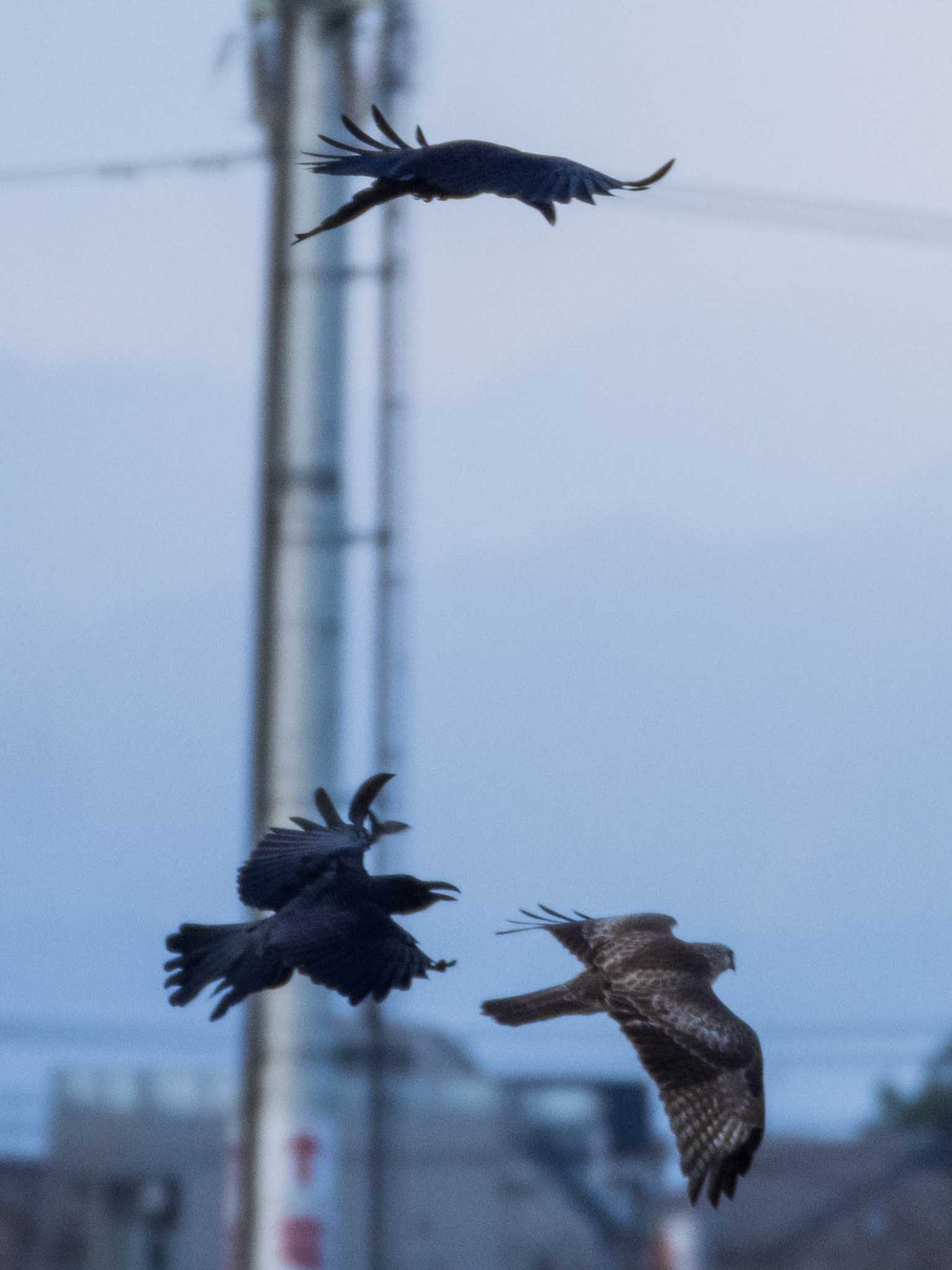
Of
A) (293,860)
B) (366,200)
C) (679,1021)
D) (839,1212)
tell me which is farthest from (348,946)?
(839,1212)

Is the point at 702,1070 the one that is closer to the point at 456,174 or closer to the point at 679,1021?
the point at 679,1021

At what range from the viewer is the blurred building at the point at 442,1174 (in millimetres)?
17859

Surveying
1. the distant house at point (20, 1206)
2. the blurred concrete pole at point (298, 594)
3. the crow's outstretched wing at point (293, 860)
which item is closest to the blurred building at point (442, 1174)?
the distant house at point (20, 1206)

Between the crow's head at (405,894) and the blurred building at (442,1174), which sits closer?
the crow's head at (405,894)

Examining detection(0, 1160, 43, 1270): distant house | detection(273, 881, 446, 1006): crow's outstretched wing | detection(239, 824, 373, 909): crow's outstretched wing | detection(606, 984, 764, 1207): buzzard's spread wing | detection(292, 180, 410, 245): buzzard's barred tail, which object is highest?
detection(0, 1160, 43, 1270): distant house

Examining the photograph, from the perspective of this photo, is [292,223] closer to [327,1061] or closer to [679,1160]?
[327,1061]

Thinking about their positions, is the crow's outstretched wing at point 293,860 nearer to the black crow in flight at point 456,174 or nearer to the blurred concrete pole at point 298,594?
the black crow in flight at point 456,174

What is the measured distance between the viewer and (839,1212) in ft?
66.0

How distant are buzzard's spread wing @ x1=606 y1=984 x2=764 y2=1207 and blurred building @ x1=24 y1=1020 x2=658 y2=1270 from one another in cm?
1435

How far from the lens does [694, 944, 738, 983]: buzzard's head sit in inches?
126

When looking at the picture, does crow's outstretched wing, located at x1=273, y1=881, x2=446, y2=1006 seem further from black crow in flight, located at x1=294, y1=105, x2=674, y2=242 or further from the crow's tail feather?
black crow in flight, located at x1=294, y1=105, x2=674, y2=242

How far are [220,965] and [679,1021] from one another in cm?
63

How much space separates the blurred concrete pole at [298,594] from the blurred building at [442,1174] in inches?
383

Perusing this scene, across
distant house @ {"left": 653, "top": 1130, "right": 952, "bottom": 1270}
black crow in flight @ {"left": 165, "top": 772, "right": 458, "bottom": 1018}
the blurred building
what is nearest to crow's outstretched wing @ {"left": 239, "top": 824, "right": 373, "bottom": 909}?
black crow in flight @ {"left": 165, "top": 772, "right": 458, "bottom": 1018}
